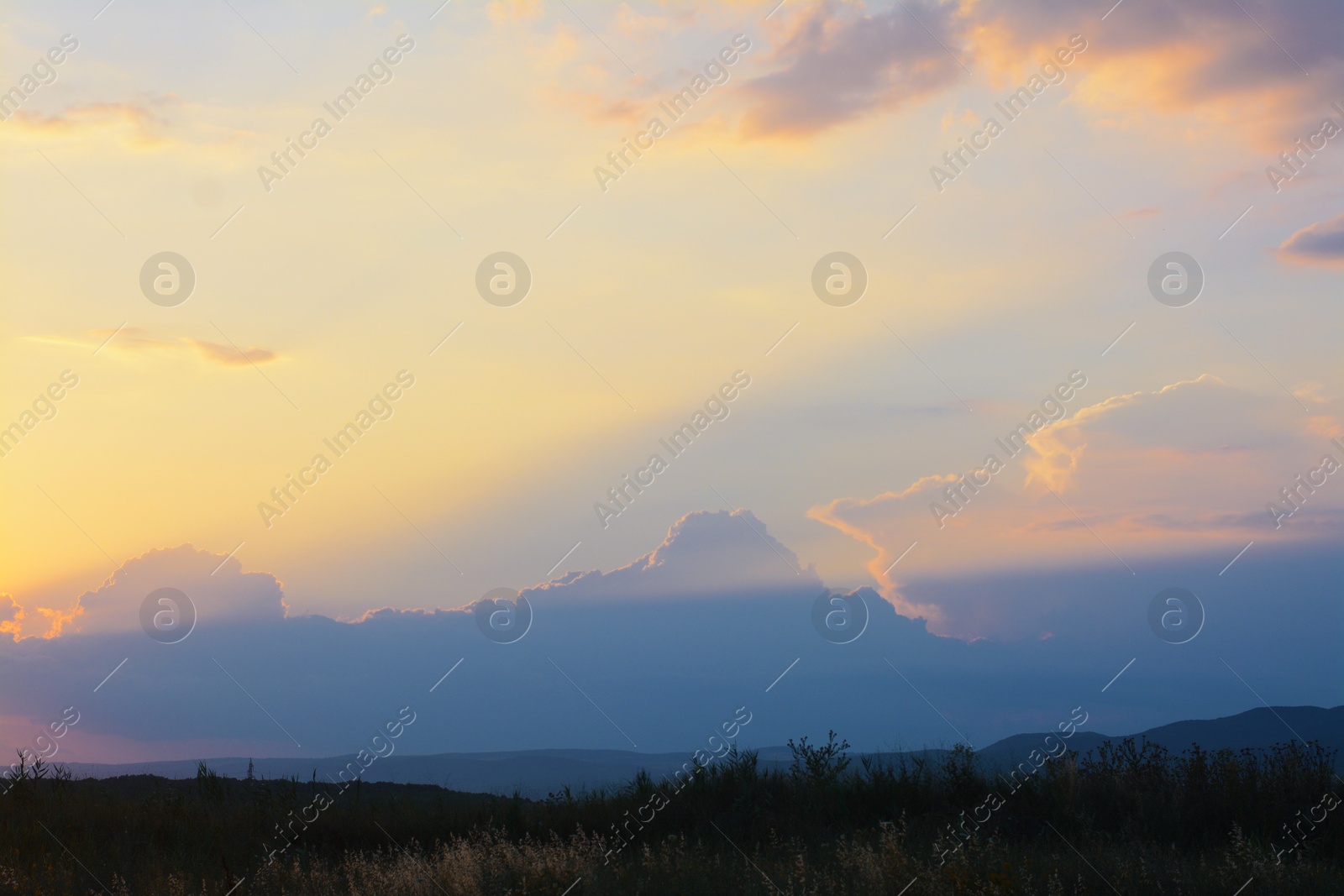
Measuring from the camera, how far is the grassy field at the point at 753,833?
10047mm

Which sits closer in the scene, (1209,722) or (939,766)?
(939,766)

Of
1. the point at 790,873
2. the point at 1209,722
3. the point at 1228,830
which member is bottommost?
the point at 1209,722

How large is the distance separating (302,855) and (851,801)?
7.45 meters

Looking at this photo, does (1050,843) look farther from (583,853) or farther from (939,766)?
(583,853)

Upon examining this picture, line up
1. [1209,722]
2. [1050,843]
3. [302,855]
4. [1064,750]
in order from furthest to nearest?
[1209,722], [1064,750], [302,855], [1050,843]

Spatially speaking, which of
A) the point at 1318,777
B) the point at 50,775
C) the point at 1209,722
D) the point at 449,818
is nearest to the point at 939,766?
the point at 1318,777

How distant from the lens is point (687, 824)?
14.5 m

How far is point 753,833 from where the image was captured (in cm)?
1359

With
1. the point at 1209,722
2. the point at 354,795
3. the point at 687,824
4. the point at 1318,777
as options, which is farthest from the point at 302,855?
the point at 1209,722

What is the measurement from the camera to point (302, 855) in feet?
43.5

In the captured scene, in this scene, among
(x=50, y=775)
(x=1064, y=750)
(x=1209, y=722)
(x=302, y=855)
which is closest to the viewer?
(x=302, y=855)

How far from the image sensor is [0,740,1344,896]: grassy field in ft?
33.0

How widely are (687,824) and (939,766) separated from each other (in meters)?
3.77

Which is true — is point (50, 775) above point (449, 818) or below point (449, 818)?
above
